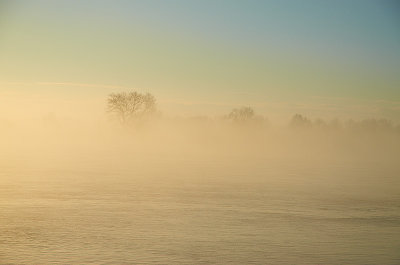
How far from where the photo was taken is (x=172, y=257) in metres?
14.4

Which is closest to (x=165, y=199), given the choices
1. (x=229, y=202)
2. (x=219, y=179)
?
(x=229, y=202)

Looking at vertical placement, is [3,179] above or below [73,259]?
above

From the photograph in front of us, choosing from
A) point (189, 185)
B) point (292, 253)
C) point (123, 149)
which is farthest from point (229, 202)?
point (123, 149)

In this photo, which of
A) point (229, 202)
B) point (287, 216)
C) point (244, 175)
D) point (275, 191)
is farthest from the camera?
point (244, 175)

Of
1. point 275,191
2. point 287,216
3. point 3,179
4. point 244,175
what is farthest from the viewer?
point 244,175

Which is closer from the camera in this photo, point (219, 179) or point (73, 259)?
point (73, 259)

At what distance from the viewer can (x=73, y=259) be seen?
1439cm

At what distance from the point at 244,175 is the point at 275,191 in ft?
30.8

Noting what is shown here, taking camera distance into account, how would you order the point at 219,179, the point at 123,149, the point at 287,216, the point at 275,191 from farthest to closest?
the point at 123,149
the point at 219,179
the point at 275,191
the point at 287,216

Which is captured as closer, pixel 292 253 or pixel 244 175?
pixel 292 253

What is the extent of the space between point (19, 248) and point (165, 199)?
9602 millimetres

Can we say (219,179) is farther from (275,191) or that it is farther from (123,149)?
(123,149)

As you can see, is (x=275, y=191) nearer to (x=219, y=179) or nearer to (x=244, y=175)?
(x=219, y=179)

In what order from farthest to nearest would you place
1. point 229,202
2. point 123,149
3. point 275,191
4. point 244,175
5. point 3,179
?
1. point 123,149
2. point 244,175
3. point 3,179
4. point 275,191
5. point 229,202
